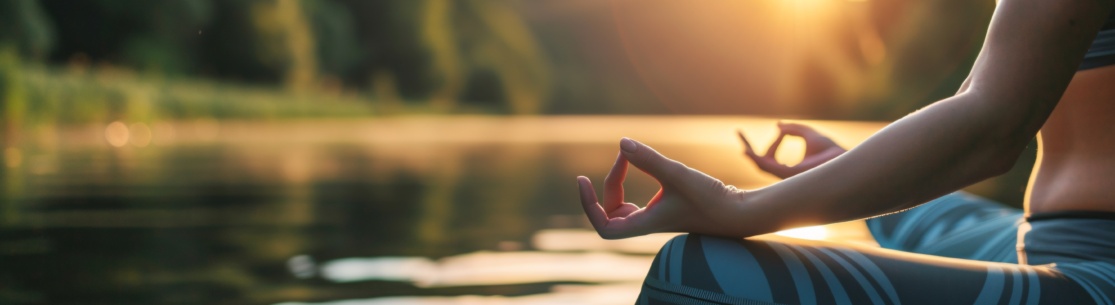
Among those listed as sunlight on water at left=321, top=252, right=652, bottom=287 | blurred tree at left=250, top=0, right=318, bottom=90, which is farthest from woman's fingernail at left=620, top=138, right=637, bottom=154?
blurred tree at left=250, top=0, right=318, bottom=90

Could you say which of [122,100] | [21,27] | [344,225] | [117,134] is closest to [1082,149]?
[344,225]

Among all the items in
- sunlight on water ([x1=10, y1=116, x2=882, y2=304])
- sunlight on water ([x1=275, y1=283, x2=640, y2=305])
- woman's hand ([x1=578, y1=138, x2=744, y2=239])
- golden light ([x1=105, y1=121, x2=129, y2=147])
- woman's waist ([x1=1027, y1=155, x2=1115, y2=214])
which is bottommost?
woman's waist ([x1=1027, y1=155, x2=1115, y2=214])

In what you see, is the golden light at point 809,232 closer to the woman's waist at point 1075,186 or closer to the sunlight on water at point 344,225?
the sunlight on water at point 344,225

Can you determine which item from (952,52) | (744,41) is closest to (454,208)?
(952,52)

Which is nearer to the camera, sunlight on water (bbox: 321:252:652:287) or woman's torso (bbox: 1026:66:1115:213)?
woman's torso (bbox: 1026:66:1115:213)

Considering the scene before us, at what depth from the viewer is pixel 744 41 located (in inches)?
3110

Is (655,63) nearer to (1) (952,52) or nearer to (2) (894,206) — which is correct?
(1) (952,52)

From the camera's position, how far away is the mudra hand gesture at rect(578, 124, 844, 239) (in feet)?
3.70

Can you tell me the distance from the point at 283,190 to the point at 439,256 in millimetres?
2847

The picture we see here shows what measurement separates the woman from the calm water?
4.35ft

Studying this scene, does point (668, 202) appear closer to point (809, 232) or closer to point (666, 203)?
point (666, 203)

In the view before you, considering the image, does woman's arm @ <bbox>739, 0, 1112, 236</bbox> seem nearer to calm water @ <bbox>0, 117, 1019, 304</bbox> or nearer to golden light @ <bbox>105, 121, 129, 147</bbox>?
calm water @ <bbox>0, 117, 1019, 304</bbox>

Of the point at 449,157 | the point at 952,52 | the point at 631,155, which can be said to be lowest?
the point at 631,155

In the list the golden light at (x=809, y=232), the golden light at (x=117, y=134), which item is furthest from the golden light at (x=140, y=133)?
the golden light at (x=809, y=232)
